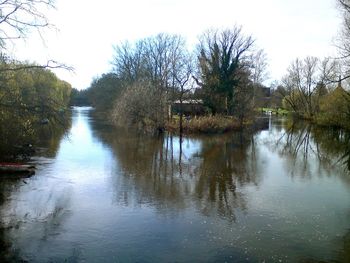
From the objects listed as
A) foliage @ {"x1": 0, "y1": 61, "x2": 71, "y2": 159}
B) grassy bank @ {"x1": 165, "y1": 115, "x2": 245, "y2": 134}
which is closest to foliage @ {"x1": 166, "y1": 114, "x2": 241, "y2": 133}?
grassy bank @ {"x1": 165, "y1": 115, "x2": 245, "y2": 134}

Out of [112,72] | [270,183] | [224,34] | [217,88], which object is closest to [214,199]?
[270,183]

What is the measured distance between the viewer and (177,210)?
11781 mm

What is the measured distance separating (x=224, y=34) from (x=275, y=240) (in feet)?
119

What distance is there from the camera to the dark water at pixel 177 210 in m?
8.73

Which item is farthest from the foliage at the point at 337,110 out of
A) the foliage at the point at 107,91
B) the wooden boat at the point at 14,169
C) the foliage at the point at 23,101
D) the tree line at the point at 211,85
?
the foliage at the point at 23,101

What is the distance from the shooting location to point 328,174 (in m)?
17.8

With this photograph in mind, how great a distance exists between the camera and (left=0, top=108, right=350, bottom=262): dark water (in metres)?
8.73

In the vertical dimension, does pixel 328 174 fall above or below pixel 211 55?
below

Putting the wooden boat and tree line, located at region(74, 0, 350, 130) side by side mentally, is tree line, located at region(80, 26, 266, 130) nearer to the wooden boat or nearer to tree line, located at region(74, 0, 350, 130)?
tree line, located at region(74, 0, 350, 130)

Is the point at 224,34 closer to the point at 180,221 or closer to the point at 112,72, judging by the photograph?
the point at 112,72

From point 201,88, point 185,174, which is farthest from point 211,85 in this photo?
point 185,174

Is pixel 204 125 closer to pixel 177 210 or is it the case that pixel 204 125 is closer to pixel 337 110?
pixel 337 110

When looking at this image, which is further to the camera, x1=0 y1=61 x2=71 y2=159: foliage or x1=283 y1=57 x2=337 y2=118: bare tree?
x1=283 y1=57 x2=337 y2=118: bare tree

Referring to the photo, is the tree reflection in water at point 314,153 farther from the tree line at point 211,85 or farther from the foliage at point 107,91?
the foliage at point 107,91
